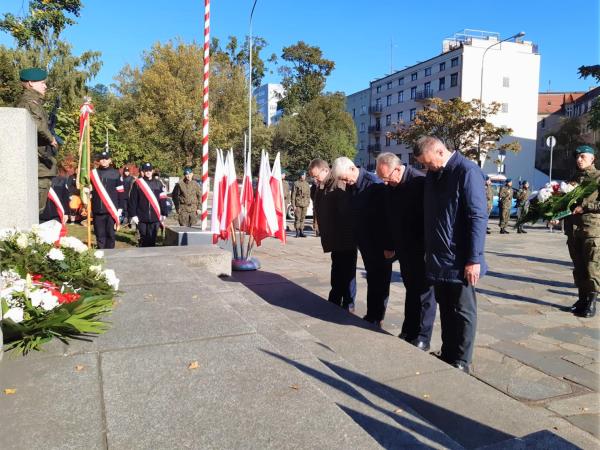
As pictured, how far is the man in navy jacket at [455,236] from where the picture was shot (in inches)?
149

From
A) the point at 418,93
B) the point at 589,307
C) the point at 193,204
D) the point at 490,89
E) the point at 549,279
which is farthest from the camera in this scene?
the point at 418,93

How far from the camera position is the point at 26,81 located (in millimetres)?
5566

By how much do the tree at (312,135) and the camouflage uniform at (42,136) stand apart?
42237 mm

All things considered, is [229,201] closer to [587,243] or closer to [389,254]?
[389,254]

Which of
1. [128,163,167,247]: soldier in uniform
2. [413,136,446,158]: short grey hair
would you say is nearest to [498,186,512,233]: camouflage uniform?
[128,163,167,247]: soldier in uniform

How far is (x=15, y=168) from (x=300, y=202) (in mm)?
10852

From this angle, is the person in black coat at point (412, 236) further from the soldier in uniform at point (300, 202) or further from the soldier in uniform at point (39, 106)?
the soldier in uniform at point (300, 202)

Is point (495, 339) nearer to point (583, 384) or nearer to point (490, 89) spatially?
point (583, 384)

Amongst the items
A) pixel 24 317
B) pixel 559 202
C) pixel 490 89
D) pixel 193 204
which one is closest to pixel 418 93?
pixel 490 89

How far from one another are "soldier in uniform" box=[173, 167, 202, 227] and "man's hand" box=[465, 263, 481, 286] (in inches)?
364

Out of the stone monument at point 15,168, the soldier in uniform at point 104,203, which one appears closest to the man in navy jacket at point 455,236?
the stone monument at point 15,168

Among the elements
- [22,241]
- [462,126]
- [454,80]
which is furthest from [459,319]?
[454,80]

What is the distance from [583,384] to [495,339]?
3.78 feet

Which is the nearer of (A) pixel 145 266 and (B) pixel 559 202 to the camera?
(A) pixel 145 266
